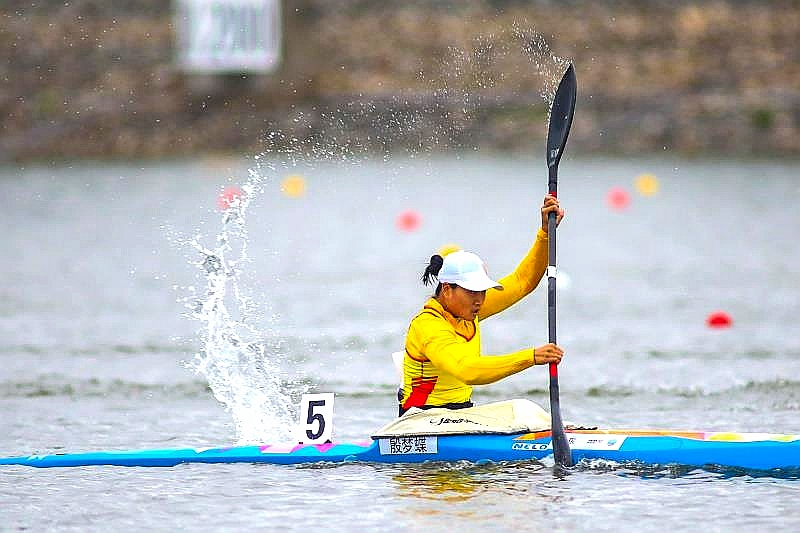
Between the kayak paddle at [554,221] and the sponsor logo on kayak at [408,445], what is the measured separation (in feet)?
2.64

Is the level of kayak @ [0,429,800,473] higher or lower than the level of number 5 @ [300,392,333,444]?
lower

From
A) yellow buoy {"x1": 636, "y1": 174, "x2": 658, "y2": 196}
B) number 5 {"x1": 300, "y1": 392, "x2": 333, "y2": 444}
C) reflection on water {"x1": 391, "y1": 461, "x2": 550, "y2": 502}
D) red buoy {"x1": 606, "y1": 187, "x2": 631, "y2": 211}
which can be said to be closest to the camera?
reflection on water {"x1": 391, "y1": 461, "x2": 550, "y2": 502}

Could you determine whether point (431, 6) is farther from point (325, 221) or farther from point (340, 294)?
point (340, 294)

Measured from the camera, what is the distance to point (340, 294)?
2038cm

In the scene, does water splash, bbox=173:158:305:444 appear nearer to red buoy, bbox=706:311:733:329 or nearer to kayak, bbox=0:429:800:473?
kayak, bbox=0:429:800:473

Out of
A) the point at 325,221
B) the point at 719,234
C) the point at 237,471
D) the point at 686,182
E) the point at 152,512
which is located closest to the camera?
the point at 152,512

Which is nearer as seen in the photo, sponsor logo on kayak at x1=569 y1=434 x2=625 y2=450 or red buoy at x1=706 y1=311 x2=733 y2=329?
sponsor logo on kayak at x1=569 y1=434 x2=625 y2=450

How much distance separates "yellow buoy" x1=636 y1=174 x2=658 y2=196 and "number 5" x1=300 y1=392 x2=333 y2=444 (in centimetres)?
2523

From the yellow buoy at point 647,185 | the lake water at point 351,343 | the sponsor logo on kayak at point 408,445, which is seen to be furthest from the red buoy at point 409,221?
the sponsor logo on kayak at point 408,445

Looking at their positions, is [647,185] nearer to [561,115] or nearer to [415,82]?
[415,82]

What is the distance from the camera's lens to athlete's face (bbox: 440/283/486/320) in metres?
10.2

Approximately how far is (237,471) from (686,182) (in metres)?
27.8

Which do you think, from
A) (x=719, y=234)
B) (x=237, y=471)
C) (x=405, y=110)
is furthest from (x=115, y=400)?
(x=405, y=110)

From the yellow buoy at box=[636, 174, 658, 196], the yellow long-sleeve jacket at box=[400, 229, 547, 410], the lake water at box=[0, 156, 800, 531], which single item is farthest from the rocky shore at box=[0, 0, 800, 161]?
the yellow long-sleeve jacket at box=[400, 229, 547, 410]
